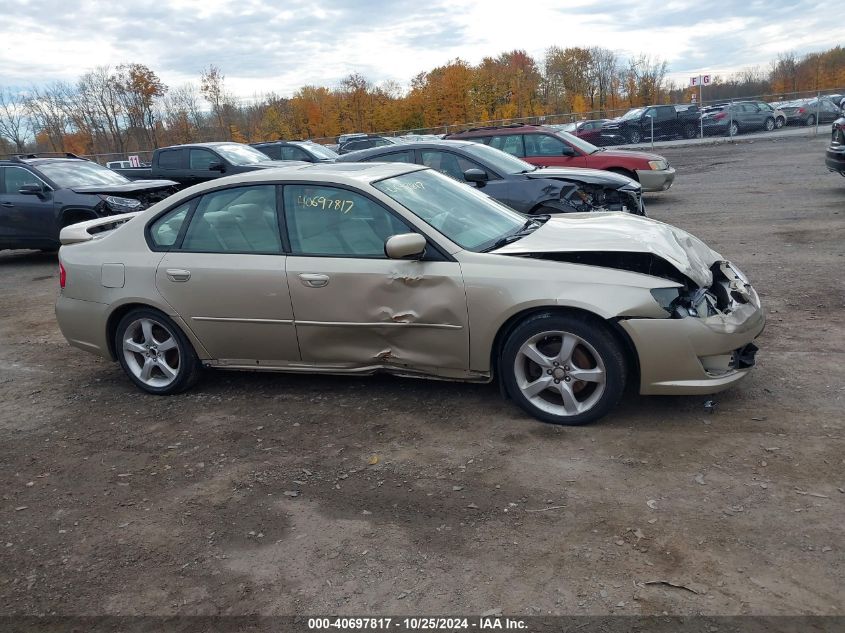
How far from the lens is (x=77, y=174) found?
11938 millimetres

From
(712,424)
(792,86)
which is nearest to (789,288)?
(712,424)

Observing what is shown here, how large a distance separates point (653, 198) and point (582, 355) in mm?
11876

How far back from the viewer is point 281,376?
5645 millimetres

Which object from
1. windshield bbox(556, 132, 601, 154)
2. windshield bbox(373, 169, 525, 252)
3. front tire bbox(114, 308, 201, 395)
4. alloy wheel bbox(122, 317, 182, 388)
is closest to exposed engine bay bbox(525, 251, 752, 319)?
windshield bbox(373, 169, 525, 252)

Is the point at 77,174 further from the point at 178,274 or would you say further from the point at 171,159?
the point at 178,274

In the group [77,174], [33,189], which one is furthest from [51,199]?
[77,174]

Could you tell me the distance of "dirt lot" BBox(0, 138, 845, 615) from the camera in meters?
2.93

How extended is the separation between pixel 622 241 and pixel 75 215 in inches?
376

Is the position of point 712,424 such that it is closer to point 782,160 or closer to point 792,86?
point 782,160

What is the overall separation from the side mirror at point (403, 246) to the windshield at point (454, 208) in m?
0.32

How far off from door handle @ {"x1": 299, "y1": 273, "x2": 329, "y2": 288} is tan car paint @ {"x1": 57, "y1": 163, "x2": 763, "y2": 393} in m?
0.02

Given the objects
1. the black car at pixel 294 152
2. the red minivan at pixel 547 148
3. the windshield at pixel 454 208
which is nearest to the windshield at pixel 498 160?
the red minivan at pixel 547 148

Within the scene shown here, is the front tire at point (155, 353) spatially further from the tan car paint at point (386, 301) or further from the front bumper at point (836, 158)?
the front bumper at point (836, 158)

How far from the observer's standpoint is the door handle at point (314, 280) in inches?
184
